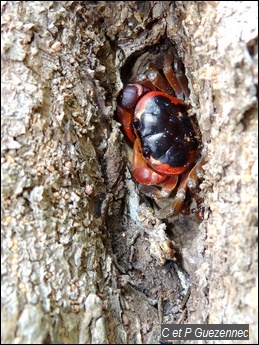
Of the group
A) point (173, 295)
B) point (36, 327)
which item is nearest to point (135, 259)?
point (173, 295)

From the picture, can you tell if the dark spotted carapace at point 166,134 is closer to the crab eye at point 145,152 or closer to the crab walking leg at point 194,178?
the crab eye at point 145,152

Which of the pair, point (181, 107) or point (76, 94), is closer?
point (76, 94)

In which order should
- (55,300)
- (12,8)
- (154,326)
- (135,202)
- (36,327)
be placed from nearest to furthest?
1. (36,327)
2. (55,300)
3. (12,8)
4. (154,326)
5. (135,202)

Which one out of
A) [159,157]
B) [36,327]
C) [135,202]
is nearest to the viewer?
[36,327]

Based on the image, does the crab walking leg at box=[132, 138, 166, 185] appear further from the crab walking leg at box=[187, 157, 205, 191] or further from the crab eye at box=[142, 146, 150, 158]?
the crab walking leg at box=[187, 157, 205, 191]

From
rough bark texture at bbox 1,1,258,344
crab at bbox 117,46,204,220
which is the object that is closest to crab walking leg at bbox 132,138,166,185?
crab at bbox 117,46,204,220

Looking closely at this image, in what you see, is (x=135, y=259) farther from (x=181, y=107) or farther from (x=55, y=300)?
(x=181, y=107)

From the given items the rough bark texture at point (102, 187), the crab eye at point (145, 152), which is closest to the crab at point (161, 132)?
the crab eye at point (145, 152)

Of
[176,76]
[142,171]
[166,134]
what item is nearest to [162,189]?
[142,171]
